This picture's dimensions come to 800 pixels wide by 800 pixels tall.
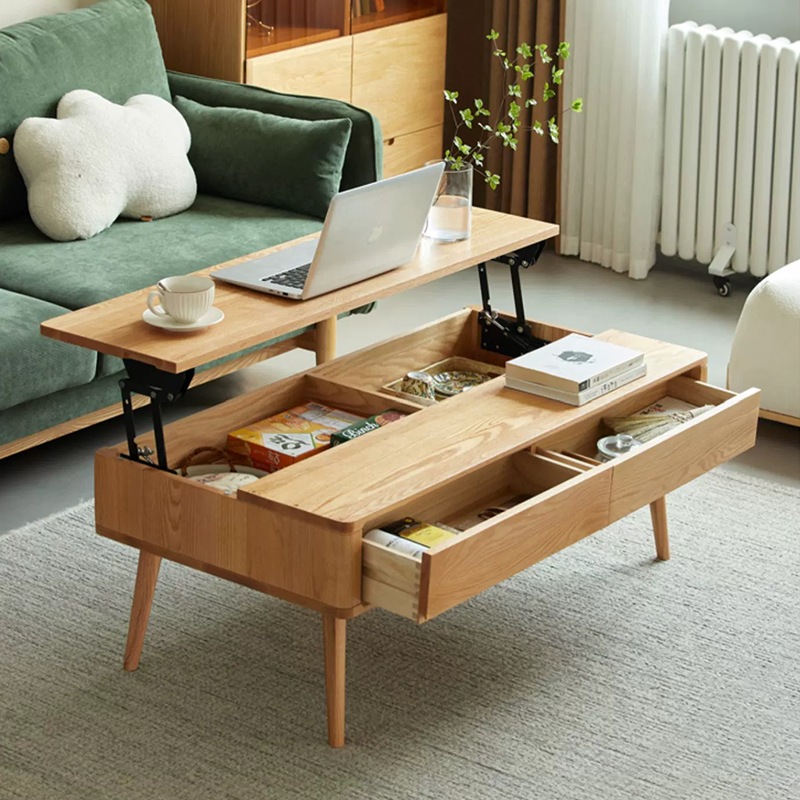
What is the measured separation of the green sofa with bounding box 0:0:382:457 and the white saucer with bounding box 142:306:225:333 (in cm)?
64

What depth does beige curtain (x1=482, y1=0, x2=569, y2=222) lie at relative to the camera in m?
4.50

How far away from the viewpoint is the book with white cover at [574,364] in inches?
94.7

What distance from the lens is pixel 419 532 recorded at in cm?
216

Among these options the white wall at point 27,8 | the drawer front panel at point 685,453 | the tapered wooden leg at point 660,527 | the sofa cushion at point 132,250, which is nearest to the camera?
the drawer front panel at point 685,453

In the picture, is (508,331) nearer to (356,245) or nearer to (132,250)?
(356,245)

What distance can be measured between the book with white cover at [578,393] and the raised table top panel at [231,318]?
10.0 inches

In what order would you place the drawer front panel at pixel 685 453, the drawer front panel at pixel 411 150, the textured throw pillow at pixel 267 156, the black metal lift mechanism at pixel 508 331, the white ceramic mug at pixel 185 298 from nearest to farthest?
the white ceramic mug at pixel 185 298
the drawer front panel at pixel 685 453
the black metal lift mechanism at pixel 508 331
the textured throw pillow at pixel 267 156
the drawer front panel at pixel 411 150

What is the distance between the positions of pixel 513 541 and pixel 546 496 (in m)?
0.09

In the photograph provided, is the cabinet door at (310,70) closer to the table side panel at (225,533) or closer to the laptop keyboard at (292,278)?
the laptop keyboard at (292,278)

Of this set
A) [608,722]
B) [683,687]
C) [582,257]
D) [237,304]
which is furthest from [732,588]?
[582,257]

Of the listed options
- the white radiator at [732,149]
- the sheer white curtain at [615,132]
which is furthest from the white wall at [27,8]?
the white radiator at [732,149]

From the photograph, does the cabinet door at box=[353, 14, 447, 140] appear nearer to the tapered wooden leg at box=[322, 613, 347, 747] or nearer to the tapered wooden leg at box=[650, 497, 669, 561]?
the tapered wooden leg at box=[650, 497, 669, 561]

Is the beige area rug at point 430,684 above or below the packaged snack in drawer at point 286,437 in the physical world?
below

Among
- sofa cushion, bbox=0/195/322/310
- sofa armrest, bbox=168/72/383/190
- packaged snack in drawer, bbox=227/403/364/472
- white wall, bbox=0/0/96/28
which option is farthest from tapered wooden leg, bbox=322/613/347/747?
white wall, bbox=0/0/96/28
